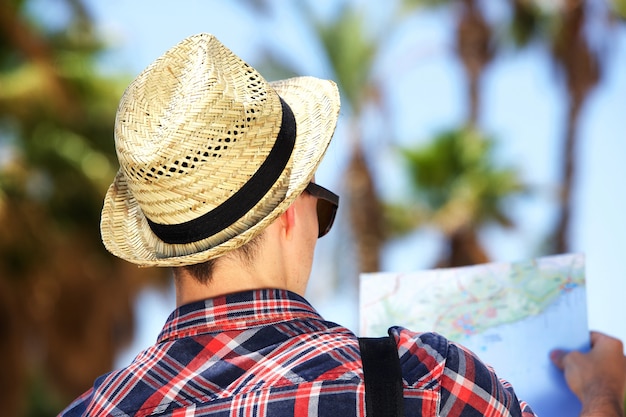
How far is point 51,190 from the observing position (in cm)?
1258

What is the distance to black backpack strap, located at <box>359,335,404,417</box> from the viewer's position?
1451 mm

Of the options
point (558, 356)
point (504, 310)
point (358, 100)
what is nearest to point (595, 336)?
point (558, 356)

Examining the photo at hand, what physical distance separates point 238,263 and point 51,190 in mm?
11422

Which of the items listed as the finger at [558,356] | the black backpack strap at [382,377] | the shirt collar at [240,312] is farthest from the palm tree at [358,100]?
the black backpack strap at [382,377]

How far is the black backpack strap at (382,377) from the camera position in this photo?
145 cm

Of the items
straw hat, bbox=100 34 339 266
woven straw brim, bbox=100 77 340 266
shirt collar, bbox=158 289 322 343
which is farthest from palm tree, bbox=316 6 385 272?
shirt collar, bbox=158 289 322 343

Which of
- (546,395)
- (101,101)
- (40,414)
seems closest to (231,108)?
(546,395)

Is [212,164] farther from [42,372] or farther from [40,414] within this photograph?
[40,414]

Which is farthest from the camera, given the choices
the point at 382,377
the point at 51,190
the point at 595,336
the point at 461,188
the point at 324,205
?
the point at 461,188

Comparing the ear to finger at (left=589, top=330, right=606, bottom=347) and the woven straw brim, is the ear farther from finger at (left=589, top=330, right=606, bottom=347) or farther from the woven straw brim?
finger at (left=589, top=330, right=606, bottom=347)

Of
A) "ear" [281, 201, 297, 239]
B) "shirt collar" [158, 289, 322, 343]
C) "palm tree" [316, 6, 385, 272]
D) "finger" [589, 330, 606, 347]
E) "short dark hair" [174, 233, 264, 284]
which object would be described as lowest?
"finger" [589, 330, 606, 347]

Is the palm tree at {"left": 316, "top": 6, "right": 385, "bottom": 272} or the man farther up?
the palm tree at {"left": 316, "top": 6, "right": 385, "bottom": 272}

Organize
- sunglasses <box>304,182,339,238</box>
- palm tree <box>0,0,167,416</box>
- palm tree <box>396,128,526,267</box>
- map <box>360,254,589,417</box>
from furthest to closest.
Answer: palm tree <box>396,128,526,267</box> < palm tree <box>0,0,167,416</box> < map <box>360,254,589,417</box> < sunglasses <box>304,182,339,238</box>

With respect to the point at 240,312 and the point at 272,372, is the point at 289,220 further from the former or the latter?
the point at 272,372
